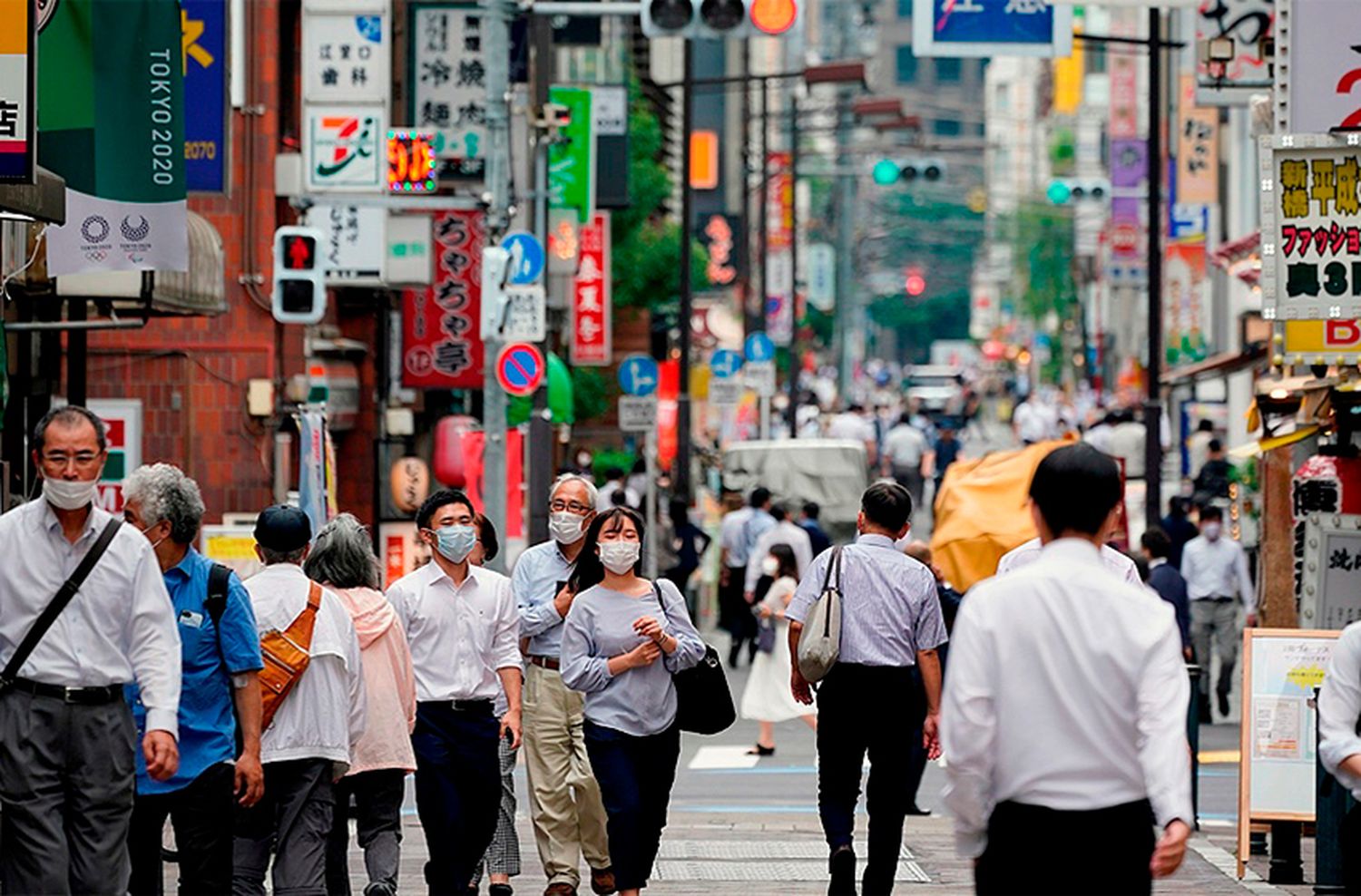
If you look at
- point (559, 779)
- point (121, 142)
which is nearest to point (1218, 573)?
point (121, 142)

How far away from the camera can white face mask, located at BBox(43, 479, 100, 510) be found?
326 inches

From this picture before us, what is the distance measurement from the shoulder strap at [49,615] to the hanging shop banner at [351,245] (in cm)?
1780

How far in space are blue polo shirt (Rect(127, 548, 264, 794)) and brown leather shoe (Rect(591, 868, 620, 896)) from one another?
10.3ft

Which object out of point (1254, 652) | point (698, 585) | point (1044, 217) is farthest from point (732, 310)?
point (1254, 652)

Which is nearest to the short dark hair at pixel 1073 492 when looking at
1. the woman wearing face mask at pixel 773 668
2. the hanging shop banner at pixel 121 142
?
the hanging shop banner at pixel 121 142

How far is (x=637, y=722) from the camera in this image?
1123 centimetres

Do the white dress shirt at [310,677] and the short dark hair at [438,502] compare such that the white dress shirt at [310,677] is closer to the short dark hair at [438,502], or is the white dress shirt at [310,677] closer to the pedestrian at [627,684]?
the short dark hair at [438,502]

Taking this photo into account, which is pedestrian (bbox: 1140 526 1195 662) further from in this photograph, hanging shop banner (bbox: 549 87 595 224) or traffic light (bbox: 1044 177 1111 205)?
traffic light (bbox: 1044 177 1111 205)

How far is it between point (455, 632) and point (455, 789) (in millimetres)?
674

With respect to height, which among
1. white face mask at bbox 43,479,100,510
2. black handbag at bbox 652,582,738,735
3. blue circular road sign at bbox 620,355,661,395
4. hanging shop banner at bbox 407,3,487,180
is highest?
hanging shop banner at bbox 407,3,487,180

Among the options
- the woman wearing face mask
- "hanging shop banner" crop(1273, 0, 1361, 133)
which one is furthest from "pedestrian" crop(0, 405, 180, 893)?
the woman wearing face mask

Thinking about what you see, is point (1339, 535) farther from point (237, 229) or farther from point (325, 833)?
point (237, 229)

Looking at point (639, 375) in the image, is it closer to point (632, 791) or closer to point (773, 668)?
point (773, 668)

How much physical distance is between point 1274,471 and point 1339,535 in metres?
2.86
